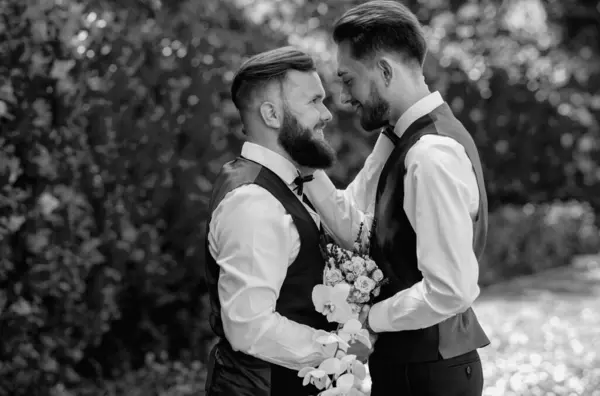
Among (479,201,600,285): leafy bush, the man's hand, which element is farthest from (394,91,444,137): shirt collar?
(479,201,600,285): leafy bush

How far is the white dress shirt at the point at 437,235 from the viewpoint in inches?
94.8

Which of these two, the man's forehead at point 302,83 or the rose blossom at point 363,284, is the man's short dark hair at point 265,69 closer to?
the man's forehead at point 302,83

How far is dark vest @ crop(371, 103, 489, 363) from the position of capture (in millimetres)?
2604

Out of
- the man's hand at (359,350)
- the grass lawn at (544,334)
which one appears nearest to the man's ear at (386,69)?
the man's hand at (359,350)

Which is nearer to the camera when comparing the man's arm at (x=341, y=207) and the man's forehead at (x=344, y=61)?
the man's forehead at (x=344, y=61)

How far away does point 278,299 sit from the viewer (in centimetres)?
266

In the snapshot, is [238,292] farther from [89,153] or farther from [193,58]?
[193,58]

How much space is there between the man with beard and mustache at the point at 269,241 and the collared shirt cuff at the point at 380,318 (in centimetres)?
9

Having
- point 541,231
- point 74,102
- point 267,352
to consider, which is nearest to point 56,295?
point 74,102

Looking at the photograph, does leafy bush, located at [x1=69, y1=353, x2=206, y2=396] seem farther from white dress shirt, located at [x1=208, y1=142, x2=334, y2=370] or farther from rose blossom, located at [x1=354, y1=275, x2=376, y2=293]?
rose blossom, located at [x1=354, y1=275, x2=376, y2=293]

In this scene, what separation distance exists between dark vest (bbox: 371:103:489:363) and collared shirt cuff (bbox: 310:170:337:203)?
1.08 ft

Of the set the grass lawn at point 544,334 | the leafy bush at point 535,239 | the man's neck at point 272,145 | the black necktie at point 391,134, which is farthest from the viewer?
the leafy bush at point 535,239

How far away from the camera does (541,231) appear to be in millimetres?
10391

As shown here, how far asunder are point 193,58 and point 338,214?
9.33 feet
